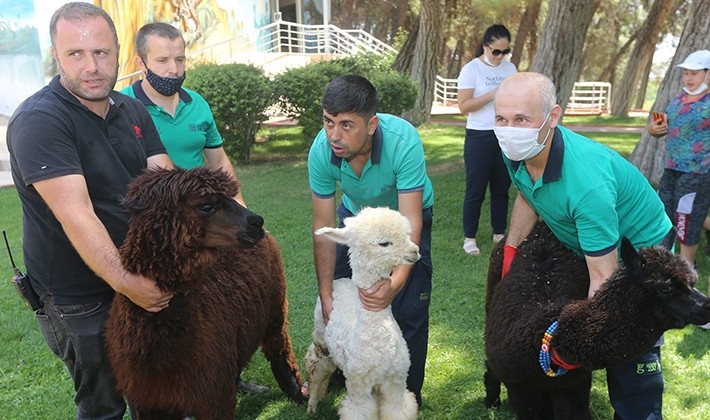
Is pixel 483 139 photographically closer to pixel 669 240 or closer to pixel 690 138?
pixel 690 138

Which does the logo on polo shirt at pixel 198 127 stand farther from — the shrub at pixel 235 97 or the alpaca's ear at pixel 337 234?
the shrub at pixel 235 97

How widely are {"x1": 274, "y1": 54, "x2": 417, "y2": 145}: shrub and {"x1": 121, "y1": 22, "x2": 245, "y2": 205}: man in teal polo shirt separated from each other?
9.10m

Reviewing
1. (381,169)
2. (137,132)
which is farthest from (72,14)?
(381,169)

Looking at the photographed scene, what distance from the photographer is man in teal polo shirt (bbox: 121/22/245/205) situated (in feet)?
13.8

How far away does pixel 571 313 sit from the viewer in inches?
118

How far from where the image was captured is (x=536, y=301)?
130 inches

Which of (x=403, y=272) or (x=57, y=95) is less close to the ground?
(x=57, y=95)

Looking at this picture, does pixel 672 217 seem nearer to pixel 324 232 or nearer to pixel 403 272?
pixel 403 272

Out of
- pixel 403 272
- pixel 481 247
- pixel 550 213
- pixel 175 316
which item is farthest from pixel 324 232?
pixel 481 247

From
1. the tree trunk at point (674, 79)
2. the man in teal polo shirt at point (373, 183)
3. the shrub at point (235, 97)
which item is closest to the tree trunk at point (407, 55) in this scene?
the shrub at point (235, 97)

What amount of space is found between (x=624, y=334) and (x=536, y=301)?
0.56m

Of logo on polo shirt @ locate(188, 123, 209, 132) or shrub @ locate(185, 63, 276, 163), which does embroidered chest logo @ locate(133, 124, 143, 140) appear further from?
shrub @ locate(185, 63, 276, 163)

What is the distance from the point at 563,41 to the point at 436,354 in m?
7.51

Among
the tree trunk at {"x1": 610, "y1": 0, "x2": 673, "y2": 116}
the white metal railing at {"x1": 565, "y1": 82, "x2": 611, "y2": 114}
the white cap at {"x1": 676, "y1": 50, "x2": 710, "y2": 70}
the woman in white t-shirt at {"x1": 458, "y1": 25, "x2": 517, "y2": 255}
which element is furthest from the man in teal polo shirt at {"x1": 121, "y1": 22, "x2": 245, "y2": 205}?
the white metal railing at {"x1": 565, "y1": 82, "x2": 611, "y2": 114}
